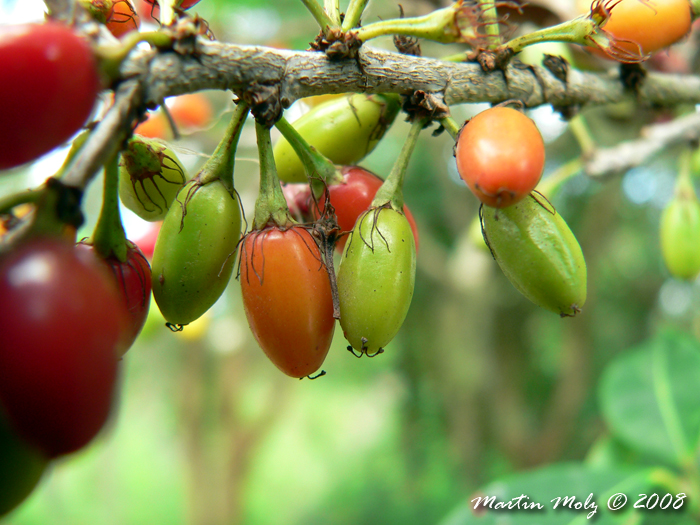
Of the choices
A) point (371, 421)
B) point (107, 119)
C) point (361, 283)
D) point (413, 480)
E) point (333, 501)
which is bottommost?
point (371, 421)

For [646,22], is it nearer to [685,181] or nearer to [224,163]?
[224,163]

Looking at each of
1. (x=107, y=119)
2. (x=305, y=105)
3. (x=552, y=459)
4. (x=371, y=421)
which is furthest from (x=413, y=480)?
(x=107, y=119)

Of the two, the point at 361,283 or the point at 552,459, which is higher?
the point at 361,283

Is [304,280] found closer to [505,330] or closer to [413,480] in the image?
[505,330]

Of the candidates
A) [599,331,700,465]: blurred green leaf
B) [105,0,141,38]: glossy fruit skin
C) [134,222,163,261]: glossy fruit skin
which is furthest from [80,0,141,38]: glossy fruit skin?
[599,331,700,465]: blurred green leaf

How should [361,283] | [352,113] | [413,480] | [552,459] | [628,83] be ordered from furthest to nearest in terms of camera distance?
[413,480], [552,459], [628,83], [352,113], [361,283]

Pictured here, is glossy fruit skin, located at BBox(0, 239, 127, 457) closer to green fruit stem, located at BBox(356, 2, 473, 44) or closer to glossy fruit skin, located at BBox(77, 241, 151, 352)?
glossy fruit skin, located at BBox(77, 241, 151, 352)
